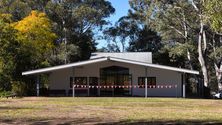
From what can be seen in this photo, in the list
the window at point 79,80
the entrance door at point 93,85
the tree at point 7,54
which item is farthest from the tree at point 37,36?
the entrance door at point 93,85

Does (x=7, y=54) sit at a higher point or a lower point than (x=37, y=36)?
lower

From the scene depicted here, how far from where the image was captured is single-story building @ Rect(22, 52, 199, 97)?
4625 cm

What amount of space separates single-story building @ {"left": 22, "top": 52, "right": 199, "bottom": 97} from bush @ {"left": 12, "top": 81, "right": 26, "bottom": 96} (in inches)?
110

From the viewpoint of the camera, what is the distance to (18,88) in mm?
44500

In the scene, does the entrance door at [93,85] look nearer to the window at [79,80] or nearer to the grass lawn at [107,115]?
the window at [79,80]

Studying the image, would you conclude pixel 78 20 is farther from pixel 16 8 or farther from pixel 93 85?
pixel 93 85

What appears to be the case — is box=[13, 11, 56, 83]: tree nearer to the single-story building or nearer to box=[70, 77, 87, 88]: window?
the single-story building

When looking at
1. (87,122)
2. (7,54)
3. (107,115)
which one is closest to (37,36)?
(7,54)

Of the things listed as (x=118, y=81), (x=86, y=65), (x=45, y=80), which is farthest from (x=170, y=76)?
(x=45, y=80)

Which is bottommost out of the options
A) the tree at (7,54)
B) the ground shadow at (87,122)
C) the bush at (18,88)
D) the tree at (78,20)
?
the ground shadow at (87,122)

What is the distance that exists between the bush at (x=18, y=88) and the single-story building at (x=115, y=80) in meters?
2.80

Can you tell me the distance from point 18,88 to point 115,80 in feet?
30.6

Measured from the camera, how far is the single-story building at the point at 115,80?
46250 mm

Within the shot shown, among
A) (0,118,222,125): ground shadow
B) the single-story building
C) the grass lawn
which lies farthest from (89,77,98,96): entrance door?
(0,118,222,125): ground shadow
